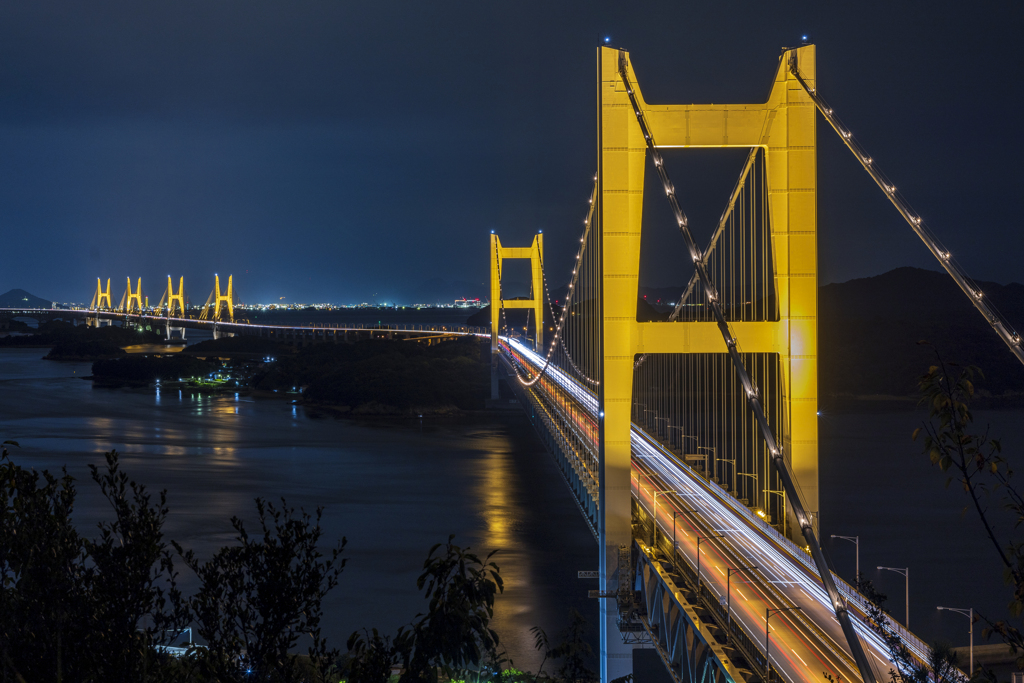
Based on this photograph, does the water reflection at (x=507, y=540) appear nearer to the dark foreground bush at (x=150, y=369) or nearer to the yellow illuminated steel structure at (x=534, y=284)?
the yellow illuminated steel structure at (x=534, y=284)

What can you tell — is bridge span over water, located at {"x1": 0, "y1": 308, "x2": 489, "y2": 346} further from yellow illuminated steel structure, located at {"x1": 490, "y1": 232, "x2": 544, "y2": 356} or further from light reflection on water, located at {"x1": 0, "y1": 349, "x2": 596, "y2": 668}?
light reflection on water, located at {"x1": 0, "y1": 349, "x2": 596, "y2": 668}

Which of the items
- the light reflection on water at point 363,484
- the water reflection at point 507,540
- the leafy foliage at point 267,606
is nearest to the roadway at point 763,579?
the leafy foliage at point 267,606

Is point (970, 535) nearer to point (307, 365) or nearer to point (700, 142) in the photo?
point (700, 142)

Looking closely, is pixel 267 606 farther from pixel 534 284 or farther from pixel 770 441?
pixel 534 284

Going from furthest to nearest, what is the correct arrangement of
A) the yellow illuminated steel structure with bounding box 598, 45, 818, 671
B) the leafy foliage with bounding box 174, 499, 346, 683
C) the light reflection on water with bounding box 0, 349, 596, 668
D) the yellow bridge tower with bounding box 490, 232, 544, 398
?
the yellow bridge tower with bounding box 490, 232, 544, 398
the light reflection on water with bounding box 0, 349, 596, 668
the yellow illuminated steel structure with bounding box 598, 45, 818, 671
the leafy foliage with bounding box 174, 499, 346, 683

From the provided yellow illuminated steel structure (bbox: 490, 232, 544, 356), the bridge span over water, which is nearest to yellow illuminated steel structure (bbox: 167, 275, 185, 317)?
the bridge span over water

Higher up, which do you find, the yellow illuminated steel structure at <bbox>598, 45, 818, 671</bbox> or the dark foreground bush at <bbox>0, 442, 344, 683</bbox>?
the yellow illuminated steel structure at <bbox>598, 45, 818, 671</bbox>
